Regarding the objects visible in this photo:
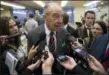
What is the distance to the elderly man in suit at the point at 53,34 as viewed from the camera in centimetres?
157

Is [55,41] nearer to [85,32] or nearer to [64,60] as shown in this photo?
[64,60]

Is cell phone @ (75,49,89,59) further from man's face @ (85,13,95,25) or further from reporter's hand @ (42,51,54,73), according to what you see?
man's face @ (85,13,95,25)

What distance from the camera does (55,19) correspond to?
1641 millimetres

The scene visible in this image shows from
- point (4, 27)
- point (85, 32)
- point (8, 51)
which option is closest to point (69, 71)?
point (8, 51)

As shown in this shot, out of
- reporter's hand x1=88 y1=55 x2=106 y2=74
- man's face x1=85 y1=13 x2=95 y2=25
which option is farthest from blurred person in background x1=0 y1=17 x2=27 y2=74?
man's face x1=85 y1=13 x2=95 y2=25

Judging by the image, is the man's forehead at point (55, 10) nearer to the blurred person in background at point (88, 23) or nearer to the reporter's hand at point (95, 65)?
the reporter's hand at point (95, 65)

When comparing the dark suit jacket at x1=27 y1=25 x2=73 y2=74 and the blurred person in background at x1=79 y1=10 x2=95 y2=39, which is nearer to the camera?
the dark suit jacket at x1=27 y1=25 x2=73 y2=74

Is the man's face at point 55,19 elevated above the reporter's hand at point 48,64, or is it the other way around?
the man's face at point 55,19

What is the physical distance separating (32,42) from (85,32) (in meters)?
1.42

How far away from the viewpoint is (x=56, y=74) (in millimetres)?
1450

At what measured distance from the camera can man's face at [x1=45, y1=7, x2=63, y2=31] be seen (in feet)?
5.36

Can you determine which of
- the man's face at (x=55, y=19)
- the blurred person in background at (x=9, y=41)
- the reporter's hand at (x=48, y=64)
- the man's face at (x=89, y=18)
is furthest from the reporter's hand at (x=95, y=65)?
the man's face at (x=89, y=18)

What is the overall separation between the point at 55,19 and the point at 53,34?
110 millimetres

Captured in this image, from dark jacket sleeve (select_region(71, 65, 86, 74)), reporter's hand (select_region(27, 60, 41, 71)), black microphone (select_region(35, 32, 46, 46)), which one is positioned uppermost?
black microphone (select_region(35, 32, 46, 46))
